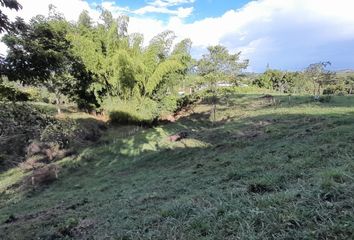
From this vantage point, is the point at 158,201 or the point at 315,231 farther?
the point at 158,201

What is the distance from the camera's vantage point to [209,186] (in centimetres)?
773

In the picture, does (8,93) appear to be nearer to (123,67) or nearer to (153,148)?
(153,148)

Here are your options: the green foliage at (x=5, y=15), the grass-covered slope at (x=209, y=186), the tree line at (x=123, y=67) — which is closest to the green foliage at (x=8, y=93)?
the green foliage at (x=5, y=15)

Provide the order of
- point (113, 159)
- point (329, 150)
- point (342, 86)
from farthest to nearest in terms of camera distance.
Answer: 1. point (342, 86)
2. point (113, 159)
3. point (329, 150)

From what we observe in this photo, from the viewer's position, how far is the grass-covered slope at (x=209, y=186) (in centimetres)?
395

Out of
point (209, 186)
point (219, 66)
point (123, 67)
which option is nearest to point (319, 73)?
point (219, 66)

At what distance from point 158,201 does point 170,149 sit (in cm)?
840

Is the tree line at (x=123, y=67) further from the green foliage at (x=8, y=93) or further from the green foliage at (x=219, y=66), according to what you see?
the green foliage at (x=8, y=93)

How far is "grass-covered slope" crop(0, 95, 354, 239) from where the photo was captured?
3954 millimetres

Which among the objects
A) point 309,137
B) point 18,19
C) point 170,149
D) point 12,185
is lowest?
point 12,185

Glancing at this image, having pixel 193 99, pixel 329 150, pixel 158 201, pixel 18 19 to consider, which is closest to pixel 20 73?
pixel 18 19

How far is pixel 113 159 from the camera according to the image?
16.8m

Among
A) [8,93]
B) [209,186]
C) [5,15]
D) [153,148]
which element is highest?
[5,15]

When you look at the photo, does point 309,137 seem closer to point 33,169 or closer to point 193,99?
point 33,169
